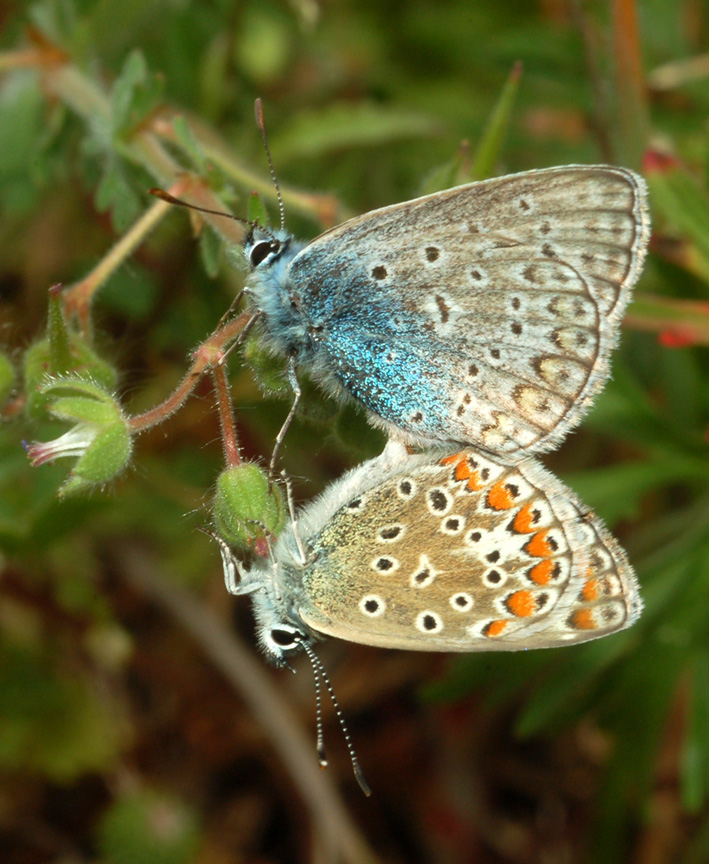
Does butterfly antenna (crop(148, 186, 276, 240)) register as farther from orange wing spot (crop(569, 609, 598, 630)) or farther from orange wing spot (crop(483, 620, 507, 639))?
orange wing spot (crop(569, 609, 598, 630))

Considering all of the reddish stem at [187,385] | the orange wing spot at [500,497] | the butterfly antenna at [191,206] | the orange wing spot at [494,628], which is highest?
the butterfly antenna at [191,206]

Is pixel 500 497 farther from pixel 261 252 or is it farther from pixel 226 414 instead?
pixel 261 252

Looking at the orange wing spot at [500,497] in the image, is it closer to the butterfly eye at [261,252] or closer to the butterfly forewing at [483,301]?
the butterfly forewing at [483,301]

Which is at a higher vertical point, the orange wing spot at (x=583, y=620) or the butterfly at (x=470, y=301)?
the butterfly at (x=470, y=301)

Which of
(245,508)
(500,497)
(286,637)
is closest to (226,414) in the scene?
(245,508)

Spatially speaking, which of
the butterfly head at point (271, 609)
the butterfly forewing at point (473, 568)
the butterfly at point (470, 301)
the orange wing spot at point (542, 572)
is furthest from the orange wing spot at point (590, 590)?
the butterfly head at point (271, 609)

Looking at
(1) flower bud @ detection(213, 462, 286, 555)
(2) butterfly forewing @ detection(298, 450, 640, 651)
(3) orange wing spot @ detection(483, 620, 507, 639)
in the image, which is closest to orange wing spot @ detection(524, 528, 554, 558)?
(2) butterfly forewing @ detection(298, 450, 640, 651)

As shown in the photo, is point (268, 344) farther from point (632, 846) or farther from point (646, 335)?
point (632, 846)

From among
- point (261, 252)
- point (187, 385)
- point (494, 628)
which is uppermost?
point (261, 252)
